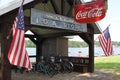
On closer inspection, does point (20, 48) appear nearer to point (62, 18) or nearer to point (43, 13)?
point (43, 13)

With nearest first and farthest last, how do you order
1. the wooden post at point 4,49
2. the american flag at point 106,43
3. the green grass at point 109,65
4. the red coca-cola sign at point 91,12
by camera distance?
the wooden post at point 4,49 < the red coca-cola sign at point 91,12 < the american flag at point 106,43 < the green grass at point 109,65

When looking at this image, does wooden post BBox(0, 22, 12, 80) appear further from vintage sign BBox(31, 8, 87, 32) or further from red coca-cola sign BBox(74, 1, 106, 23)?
red coca-cola sign BBox(74, 1, 106, 23)

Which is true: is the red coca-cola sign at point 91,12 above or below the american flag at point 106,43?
above

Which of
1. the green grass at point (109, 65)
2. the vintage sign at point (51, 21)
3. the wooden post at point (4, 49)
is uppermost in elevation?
the vintage sign at point (51, 21)

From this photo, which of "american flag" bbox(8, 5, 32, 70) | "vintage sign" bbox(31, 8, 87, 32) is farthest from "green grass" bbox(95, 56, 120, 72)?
"american flag" bbox(8, 5, 32, 70)

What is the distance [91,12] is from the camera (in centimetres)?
984

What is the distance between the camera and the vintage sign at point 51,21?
32.6 feet

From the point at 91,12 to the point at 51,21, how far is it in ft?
6.28

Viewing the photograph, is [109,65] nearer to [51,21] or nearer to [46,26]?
[51,21]

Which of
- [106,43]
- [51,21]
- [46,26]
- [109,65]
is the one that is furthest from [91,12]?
[109,65]

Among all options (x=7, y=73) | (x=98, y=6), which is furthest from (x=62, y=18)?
(x=7, y=73)

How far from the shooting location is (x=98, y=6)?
948cm

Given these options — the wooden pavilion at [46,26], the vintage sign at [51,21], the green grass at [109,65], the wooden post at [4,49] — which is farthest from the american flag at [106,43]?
the wooden post at [4,49]

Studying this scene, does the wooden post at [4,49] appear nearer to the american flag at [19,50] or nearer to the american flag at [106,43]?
the american flag at [19,50]
